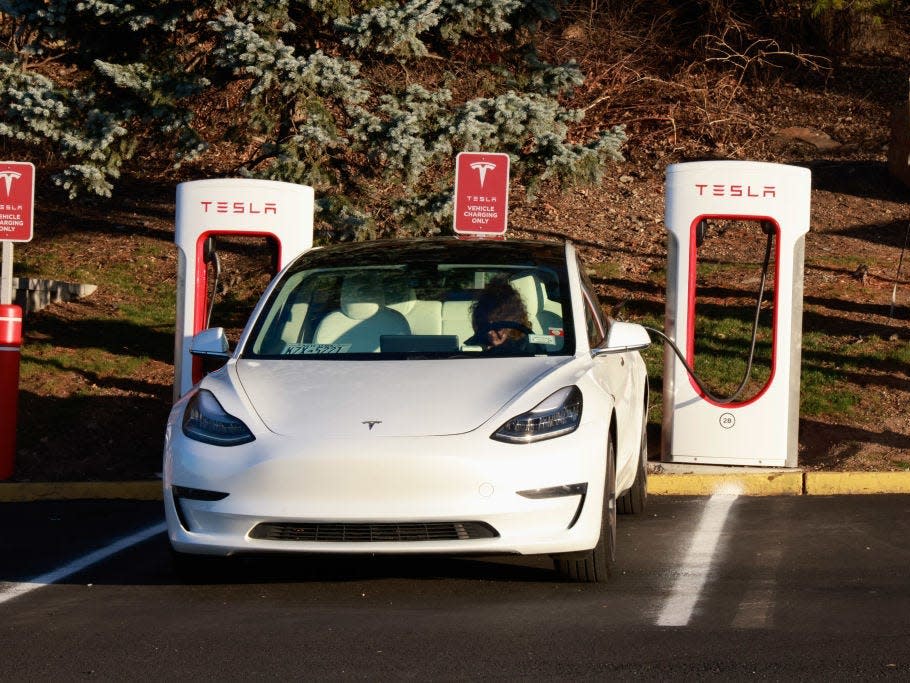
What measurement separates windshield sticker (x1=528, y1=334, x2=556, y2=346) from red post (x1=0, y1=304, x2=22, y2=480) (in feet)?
14.7

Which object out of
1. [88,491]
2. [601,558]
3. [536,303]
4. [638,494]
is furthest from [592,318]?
[88,491]

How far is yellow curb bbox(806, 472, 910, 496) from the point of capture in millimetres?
9008

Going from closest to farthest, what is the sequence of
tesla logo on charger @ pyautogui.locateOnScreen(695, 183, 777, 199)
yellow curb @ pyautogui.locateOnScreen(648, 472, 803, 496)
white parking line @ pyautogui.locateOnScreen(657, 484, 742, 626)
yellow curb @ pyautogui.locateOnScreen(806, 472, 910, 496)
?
1. white parking line @ pyautogui.locateOnScreen(657, 484, 742, 626)
2. yellow curb @ pyautogui.locateOnScreen(806, 472, 910, 496)
3. yellow curb @ pyautogui.locateOnScreen(648, 472, 803, 496)
4. tesla logo on charger @ pyautogui.locateOnScreen(695, 183, 777, 199)

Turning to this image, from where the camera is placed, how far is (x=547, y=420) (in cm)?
598

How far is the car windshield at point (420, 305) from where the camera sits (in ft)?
22.6

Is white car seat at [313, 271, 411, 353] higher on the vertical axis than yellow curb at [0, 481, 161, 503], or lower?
higher

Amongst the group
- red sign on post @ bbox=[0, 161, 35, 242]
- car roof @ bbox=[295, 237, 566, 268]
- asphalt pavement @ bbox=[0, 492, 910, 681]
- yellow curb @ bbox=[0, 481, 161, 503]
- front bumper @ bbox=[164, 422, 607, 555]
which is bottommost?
yellow curb @ bbox=[0, 481, 161, 503]

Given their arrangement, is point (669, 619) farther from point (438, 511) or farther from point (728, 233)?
point (728, 233)

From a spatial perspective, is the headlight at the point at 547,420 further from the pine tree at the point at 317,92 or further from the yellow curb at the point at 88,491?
the pine tree at the point at 317,92

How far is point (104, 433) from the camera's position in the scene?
37.9ft

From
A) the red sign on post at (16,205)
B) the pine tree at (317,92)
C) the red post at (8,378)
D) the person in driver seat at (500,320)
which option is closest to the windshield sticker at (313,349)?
the person in driver seat at (500,320)

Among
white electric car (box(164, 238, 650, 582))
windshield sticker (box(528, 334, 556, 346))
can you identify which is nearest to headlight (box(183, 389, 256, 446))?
white electric car (box(164, 238, 650, 582))

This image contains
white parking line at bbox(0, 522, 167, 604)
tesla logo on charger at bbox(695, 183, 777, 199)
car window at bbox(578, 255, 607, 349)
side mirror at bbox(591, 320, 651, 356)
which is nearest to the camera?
white parking line at bbox(0, 522, 167, 604)

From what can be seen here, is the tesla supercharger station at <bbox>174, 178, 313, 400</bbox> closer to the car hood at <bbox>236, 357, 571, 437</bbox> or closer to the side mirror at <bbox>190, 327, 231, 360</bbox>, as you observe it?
the side mirror at <bbox>190, 327, 231, 360</bbox>
